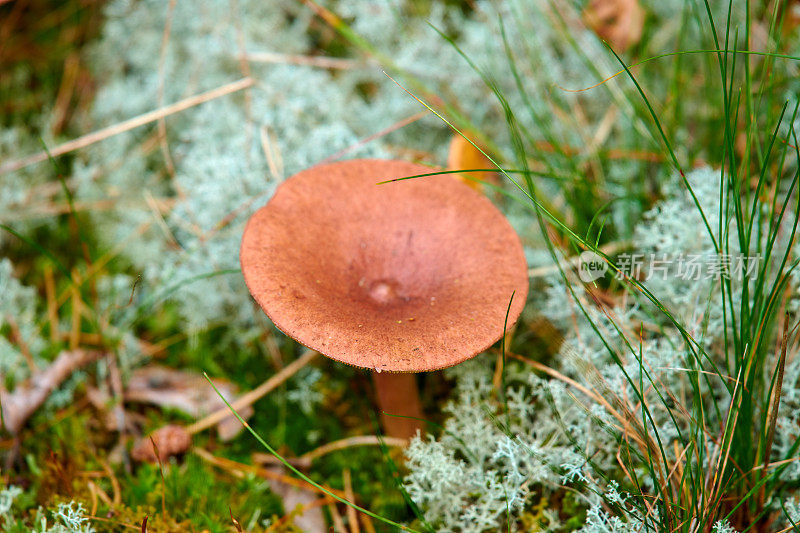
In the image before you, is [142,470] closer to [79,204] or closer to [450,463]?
[450,463]

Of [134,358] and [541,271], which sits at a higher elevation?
[541,271]

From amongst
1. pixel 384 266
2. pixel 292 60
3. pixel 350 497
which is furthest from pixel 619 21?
pixel 350 497

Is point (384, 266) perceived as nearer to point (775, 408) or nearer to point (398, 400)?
point (398, 400)

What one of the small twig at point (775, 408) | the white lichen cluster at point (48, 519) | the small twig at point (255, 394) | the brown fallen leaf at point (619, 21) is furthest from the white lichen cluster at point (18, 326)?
the brown fallen leaf at point (619, 21)

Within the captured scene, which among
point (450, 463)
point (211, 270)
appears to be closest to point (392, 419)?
point (450, 463)

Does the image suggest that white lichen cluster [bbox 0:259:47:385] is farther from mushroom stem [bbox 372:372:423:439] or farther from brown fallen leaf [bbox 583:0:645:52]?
brown fallen leaf [bbox 583:0:645:52]
